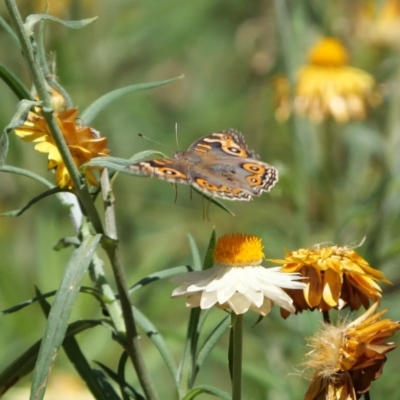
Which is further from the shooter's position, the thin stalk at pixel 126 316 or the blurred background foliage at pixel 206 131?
the blurred background foliage at pixel 206 131

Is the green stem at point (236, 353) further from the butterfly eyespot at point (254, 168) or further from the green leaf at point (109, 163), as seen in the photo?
the butterfly eyespot at point (254, 168)

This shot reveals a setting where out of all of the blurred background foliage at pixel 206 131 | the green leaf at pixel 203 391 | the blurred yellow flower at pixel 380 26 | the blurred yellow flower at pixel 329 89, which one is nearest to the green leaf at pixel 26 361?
the green leaf at pixel 203 391

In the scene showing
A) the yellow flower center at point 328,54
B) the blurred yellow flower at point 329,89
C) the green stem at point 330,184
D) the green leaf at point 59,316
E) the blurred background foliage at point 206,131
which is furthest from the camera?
the yellow flower center at point 328,54

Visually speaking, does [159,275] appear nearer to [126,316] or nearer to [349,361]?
[126,316]

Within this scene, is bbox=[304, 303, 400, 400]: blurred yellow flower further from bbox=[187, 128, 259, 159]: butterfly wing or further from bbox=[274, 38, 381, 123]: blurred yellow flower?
bbox=[274, 38, 381, 123]: blurred yellow flower

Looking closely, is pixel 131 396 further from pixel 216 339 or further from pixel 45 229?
pixel 45 229

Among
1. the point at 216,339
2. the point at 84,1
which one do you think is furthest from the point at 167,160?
the point at 84,1

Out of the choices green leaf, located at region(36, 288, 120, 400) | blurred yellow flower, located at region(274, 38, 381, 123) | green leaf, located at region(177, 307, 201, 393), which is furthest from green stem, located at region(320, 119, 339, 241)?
green leaf, located at region(36, 288, 120, 400)
